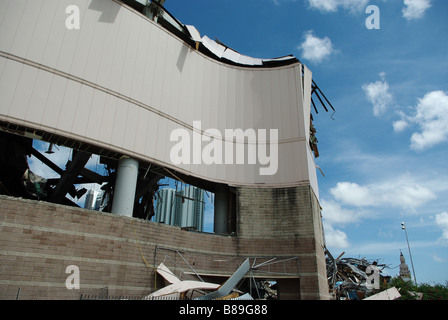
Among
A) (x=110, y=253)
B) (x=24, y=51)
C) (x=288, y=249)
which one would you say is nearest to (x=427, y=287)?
(x=288, y=249)

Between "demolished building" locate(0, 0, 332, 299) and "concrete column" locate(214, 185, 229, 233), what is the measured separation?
0.42 feet

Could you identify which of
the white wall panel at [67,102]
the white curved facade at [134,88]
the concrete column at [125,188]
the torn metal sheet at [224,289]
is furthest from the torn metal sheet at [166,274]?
the white wall panel at [67,102]

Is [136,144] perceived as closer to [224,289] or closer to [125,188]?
[125,188]

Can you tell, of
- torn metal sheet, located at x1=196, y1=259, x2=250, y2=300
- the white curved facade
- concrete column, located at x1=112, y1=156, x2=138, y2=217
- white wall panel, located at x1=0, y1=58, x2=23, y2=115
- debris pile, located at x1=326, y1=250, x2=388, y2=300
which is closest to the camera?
torn metal sheet, located at x1=196, y1=259, x2=250, y2=300

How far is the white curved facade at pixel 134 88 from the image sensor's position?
731 inches

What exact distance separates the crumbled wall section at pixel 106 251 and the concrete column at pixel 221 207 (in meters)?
3.46

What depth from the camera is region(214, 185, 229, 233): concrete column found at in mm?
27170

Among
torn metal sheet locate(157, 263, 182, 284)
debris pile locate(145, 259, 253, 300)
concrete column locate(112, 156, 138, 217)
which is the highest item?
concrete column locate(112, 156, 138, 217)

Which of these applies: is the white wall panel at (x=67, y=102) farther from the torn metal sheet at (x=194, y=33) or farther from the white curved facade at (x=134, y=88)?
the torn metal sheet at (x=194, y=33)

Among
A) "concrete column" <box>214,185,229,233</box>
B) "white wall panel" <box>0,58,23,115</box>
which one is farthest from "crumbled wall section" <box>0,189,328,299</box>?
"white wall panel" <box>0,58,23,115</box>

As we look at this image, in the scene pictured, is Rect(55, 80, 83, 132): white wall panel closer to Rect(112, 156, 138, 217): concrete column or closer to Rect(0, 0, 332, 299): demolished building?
Rect(0, 0, 332, 299): demolished building

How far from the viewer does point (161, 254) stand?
20188 millimetres

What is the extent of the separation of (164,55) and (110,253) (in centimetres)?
1585
